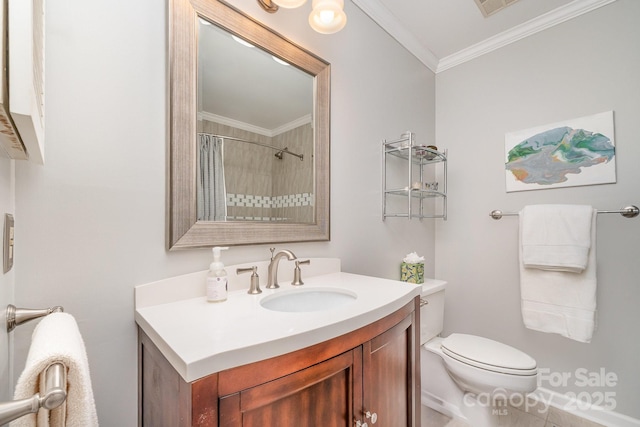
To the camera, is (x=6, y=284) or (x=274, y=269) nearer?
(x=6, y=284)

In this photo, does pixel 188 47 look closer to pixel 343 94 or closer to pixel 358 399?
pixel 343 94

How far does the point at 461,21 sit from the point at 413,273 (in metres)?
1.65

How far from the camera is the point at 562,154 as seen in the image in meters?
1.66

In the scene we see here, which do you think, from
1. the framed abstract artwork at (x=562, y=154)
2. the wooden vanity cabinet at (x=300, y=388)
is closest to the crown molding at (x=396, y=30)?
the framed abstract artwork at (x=562, y=154)

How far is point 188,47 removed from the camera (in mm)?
920

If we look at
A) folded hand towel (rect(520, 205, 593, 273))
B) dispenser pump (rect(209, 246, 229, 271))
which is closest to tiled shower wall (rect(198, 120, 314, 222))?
dispenser pump (rect(209, 246, 229, 271))

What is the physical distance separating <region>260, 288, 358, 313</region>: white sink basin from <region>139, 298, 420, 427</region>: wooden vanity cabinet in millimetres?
229

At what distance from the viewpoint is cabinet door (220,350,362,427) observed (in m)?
0.55

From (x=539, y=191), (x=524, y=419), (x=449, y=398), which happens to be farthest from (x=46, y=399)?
(x=539, y=191)

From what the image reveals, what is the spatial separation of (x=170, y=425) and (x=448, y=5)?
7.48 ft

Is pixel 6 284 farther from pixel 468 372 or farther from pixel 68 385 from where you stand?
pixel 468 372

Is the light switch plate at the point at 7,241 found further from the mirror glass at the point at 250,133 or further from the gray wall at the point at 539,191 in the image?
the gray wall at the point at 539,191

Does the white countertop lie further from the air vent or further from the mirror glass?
the air vent

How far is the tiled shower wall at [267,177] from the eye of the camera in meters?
1.04
